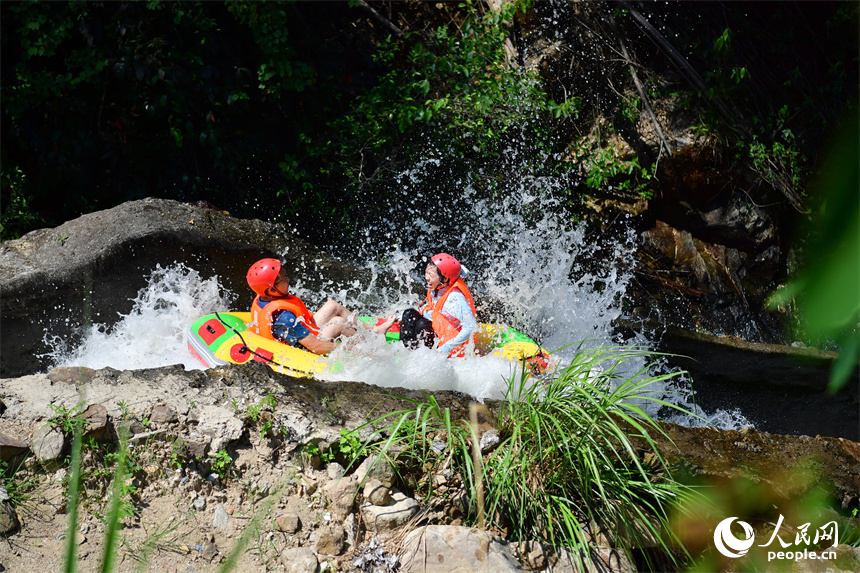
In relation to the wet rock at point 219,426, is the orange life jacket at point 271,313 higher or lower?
lower

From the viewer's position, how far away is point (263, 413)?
10.8 ft

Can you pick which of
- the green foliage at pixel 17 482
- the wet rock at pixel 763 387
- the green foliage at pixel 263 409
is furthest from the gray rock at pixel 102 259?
the wet rock at pixel 763 387

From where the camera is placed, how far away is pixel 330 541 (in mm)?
2809

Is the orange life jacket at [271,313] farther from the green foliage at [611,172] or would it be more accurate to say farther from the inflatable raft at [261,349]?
the green foliage at [611,172]

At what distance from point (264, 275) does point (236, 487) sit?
7.55 feet

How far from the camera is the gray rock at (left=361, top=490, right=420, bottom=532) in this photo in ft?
9.58

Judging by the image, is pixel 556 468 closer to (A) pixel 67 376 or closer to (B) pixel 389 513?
(B) pixel 389 513

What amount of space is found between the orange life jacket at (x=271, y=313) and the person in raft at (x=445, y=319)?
2.62 feet

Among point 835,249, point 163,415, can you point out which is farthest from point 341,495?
point 835,249

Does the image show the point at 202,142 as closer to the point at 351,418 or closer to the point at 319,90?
the point at 319,90

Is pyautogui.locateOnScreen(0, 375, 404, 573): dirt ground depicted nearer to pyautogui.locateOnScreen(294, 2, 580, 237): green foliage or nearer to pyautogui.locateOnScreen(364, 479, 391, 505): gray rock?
pyautogui.locateOnScreen(364, 479, 391, 505): gray rock

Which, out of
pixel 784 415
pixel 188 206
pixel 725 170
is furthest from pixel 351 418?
pixel 725 170

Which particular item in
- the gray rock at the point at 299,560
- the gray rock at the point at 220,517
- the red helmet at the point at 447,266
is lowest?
the gray rock at the point at 220,517

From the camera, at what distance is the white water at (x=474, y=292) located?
4.94 m
